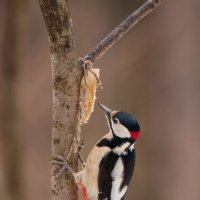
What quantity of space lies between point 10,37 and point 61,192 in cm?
134

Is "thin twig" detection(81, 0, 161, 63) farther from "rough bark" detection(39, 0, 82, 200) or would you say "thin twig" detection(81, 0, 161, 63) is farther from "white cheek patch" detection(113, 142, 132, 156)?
"white cheek patch" detection(113, 142, 132, 156)

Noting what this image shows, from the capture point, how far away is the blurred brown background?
5336mm

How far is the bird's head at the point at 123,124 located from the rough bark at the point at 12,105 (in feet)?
2.99

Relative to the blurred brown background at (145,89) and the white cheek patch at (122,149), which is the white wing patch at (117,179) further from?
the blurred brown background at (145,89)

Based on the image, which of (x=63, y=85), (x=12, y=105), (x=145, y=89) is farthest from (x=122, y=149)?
(x=145, y=89)

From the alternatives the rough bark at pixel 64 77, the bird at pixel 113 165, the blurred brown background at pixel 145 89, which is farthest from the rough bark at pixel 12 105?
the blurred brown background at pixel 145 89

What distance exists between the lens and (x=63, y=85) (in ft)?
6.29

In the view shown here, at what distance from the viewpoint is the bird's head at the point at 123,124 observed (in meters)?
2.27

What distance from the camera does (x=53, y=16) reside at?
1.80m

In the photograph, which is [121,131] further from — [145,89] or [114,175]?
[145,89]

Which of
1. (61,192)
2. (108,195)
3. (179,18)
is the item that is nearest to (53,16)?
(61,192)

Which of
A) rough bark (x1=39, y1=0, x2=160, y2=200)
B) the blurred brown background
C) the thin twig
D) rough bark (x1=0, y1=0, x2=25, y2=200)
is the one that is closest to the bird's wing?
rough bark (x1=39, y1=0, x2=160, y2=200)

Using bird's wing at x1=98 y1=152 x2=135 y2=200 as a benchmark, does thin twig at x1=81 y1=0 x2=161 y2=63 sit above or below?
above

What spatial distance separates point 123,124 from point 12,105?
1049 mm
